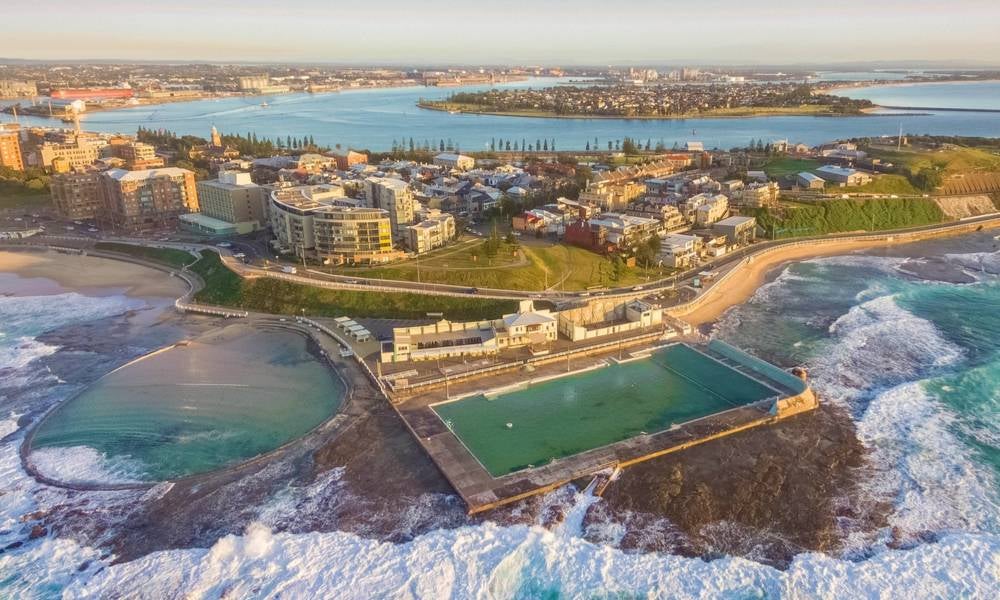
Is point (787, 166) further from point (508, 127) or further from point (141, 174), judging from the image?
point (508, 127)

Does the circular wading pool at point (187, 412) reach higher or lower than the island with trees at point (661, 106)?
lower

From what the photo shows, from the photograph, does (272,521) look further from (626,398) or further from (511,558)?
(626,398)

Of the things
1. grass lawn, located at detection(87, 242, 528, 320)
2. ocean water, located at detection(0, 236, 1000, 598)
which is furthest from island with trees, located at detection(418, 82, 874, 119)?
ocean water, located at detection(0, 236, 1000, 598)

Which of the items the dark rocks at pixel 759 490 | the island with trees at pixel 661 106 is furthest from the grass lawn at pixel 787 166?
the island with trees at pixel 661 106

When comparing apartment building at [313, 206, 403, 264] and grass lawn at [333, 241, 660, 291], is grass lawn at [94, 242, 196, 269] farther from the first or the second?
grass lawn at [333, 241, 660, 291]

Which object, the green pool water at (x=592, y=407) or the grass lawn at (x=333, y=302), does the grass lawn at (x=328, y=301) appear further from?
the green pool water at (x=592, y=407)

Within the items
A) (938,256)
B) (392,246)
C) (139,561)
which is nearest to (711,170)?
(938,256)
